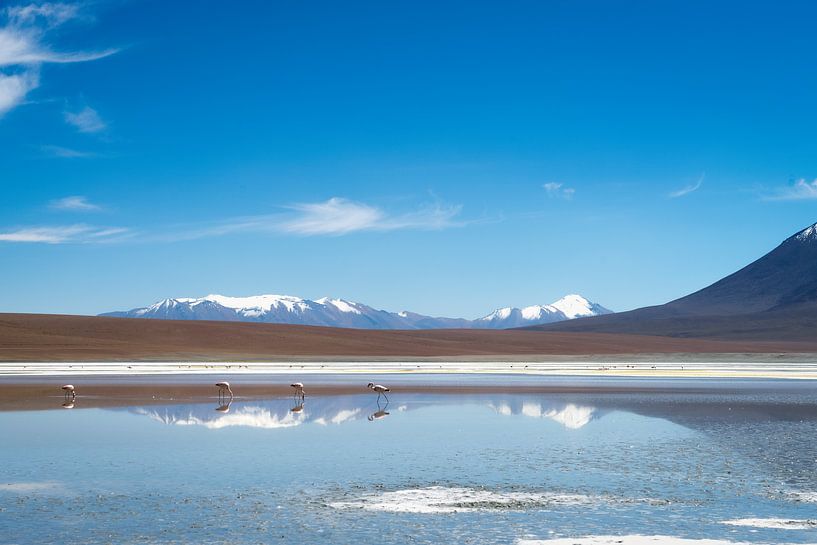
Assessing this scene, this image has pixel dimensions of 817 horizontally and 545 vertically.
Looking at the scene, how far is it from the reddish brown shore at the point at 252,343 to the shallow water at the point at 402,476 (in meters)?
45.2

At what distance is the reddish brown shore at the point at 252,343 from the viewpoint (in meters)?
68.9

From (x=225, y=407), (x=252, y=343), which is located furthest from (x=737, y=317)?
(x=225, y=407)

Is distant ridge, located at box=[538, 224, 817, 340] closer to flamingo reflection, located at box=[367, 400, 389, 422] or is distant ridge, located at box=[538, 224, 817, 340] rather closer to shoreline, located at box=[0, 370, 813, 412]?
shoreline, located at box=[0, 370, 813, 412]

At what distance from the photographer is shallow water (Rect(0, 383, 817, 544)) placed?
392 inches

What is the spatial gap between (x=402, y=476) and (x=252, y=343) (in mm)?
72421

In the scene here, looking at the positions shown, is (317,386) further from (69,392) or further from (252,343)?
(252,343)

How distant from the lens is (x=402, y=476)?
1331 cm

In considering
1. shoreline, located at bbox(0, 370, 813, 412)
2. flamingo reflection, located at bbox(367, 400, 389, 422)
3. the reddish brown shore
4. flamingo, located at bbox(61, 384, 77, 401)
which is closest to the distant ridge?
the reddish brown shore

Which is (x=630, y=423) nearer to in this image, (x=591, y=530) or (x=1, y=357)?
(x=591, y=530)

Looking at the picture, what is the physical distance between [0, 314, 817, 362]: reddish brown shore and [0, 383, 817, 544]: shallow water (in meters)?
45.2

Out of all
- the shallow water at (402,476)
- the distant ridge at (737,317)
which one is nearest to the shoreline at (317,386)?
the shallow water at (402,476)

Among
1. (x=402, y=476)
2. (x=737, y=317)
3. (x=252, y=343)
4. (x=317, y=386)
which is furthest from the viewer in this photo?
(x=737, y=317)

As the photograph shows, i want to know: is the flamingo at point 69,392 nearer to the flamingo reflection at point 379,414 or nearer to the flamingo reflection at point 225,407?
the flamingo reflection at point 225,407

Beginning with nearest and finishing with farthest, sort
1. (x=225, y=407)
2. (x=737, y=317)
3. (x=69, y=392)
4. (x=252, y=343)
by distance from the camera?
(x=225, y=407), (x=69, y=392), (x=252, y=343), (x=737, y=317)
